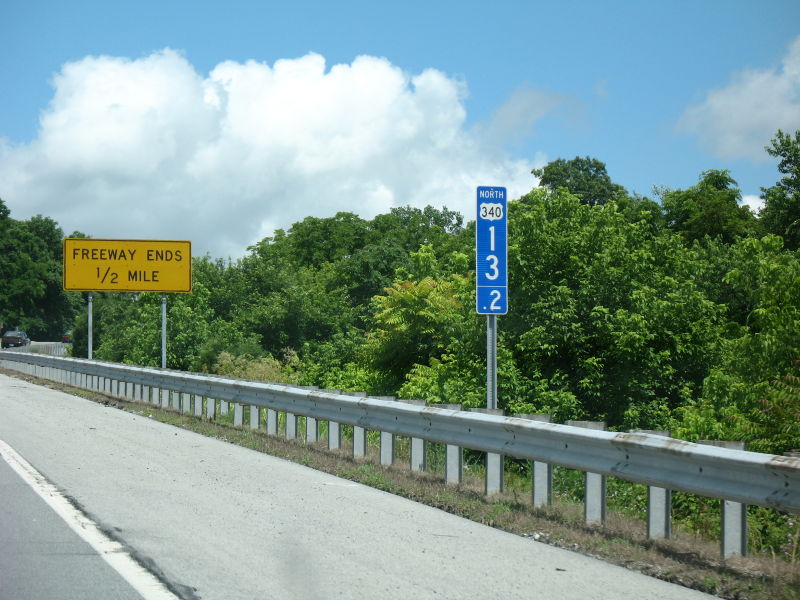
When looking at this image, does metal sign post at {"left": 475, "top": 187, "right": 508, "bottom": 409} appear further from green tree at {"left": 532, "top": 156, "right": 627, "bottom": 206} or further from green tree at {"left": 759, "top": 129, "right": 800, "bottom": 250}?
green tree at {"left": 532, "top": 156, "right": 627, "bottom": 206}

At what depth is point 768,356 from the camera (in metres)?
17.8

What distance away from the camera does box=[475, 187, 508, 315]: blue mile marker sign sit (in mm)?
11852

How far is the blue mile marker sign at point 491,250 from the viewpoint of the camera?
11.9 m

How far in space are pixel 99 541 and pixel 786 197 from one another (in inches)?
1510

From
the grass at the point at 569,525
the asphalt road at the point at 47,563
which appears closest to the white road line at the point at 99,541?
the asphalt road at the point at 47,563

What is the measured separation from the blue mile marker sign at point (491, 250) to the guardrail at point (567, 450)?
1.63 meters

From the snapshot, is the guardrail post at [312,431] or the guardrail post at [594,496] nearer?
the guardrail post at [594,496]

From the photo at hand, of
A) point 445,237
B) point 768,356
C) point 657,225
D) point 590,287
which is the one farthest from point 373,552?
point 445,237

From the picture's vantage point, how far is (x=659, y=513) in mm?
Result: 7598

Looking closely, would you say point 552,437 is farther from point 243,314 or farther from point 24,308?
point 24,308

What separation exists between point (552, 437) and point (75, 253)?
28661mm

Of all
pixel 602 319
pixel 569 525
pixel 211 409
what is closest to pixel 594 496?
pixel 569 525

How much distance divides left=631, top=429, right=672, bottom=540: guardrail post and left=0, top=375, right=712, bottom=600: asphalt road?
0.83 metres

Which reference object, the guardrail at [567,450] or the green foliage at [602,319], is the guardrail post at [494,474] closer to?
the guardrail at [567,450]
